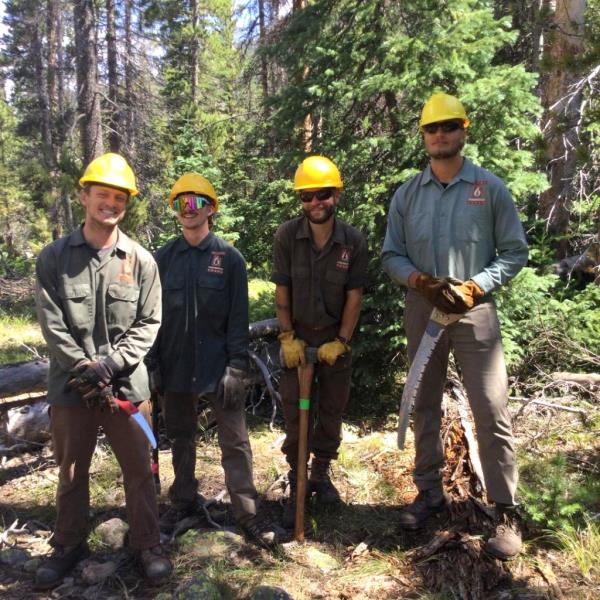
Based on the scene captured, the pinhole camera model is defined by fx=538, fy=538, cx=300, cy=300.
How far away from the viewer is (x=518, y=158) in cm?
557

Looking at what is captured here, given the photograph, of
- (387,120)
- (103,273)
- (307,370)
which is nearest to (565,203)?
(387,120)

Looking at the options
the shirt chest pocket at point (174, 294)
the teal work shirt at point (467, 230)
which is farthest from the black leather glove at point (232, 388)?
the teal work shirt at point (467, 230)

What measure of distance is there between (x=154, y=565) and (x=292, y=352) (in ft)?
5.59

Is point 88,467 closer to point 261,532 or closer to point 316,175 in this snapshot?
point 261,532

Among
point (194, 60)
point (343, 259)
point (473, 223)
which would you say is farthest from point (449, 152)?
point (194, 60)

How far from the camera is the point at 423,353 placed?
3.57 meters

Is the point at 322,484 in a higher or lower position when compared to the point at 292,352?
lower

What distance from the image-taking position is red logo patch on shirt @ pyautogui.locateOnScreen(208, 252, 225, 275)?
3.88 meters

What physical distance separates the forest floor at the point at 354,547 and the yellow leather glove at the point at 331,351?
4.16 feet

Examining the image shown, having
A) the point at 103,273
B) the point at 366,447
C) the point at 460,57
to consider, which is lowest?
the point at 366,447

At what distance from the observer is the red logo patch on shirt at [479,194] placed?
11.3ft

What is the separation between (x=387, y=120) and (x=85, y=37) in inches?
334

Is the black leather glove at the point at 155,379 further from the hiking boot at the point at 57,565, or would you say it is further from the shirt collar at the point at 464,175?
the shirt collar at the point at 464,175

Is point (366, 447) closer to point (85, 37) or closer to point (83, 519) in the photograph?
point (83, 519)
